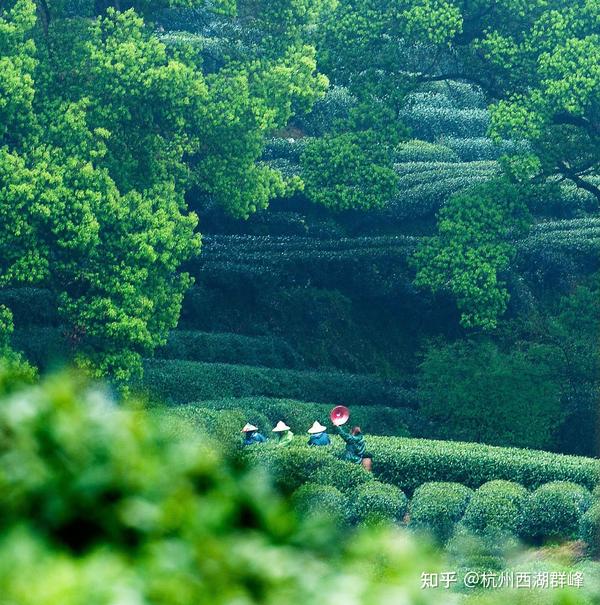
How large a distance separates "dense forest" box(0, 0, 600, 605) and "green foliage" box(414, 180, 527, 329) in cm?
7

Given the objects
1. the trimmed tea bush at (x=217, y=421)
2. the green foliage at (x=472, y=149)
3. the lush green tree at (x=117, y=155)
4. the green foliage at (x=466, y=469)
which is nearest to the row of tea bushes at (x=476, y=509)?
the green foliage at (x=466, y=469)

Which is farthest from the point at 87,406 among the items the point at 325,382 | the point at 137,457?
the point at 325,382

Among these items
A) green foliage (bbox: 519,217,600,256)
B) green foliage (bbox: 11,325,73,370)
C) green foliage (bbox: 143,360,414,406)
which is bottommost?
green foliage (bbox: 143,360,414,406)

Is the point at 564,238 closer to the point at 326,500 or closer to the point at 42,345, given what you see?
the point at 42,345

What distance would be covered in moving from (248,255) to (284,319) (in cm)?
203

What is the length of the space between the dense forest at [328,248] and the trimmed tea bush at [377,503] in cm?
3

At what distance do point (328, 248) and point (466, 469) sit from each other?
12.3 metres

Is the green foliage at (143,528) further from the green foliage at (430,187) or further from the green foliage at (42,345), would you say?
the green foliage at (430,187)

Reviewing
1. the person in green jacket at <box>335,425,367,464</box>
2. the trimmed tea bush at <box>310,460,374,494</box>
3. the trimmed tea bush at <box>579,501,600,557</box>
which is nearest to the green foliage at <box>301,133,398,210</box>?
the person in green jacket at <box>335,425,367,464</box>

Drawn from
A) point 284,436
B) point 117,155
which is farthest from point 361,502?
point 117,155

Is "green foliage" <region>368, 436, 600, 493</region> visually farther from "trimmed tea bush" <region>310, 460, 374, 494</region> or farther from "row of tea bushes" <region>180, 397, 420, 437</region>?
"row of tea bushes" <region>180, 397, 420, 437</region>

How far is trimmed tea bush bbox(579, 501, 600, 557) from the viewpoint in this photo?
17.4 meters

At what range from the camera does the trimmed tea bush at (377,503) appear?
58.9ft

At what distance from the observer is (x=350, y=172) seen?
2892cm
